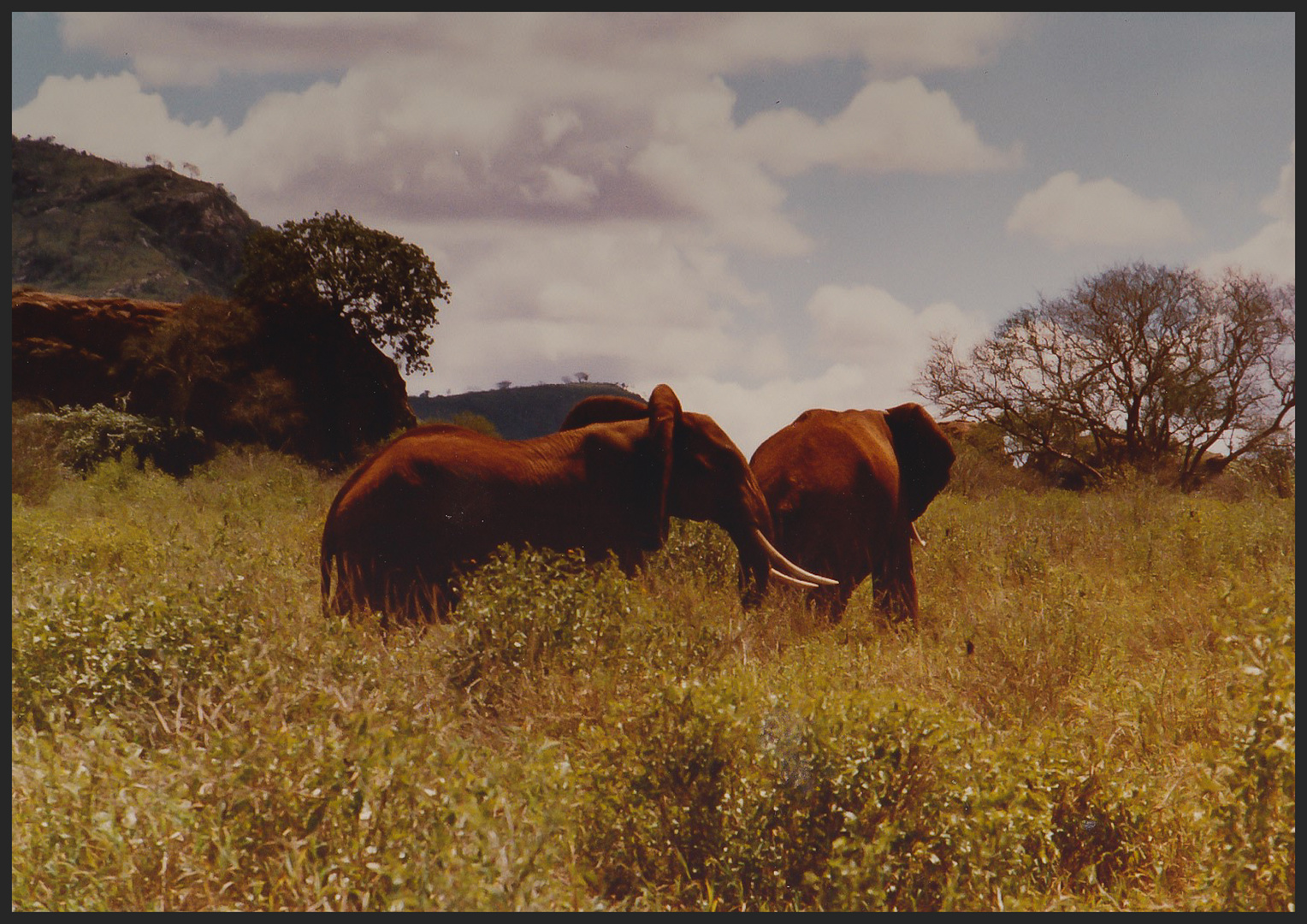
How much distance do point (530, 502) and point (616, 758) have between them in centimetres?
286

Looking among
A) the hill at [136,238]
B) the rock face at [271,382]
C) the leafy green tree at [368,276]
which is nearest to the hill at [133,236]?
the hill at [136,238]

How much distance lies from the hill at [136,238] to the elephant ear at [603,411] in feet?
123

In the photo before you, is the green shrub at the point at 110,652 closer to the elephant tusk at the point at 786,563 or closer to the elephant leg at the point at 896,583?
the elephant tusk at the point at 786,563

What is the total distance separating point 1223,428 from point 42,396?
2908 cm

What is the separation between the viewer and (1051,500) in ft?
54.5

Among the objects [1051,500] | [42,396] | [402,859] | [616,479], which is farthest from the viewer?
[42,396]

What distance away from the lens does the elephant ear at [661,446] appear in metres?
6.56

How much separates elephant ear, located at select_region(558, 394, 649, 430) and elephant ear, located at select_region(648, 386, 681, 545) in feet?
1.08

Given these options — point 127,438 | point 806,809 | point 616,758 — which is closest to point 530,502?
point 616,758

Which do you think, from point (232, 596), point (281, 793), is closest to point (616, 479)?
point (232, 596)

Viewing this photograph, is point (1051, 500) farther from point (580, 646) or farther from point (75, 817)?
point (75, 817)

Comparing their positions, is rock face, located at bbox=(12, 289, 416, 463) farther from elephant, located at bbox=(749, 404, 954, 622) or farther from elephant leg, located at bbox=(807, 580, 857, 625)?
elephant leg, located at bbox=(807, 580, 857, 625)

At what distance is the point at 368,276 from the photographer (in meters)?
17.0

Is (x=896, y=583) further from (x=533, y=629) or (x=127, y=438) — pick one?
(x=127, y=438)
